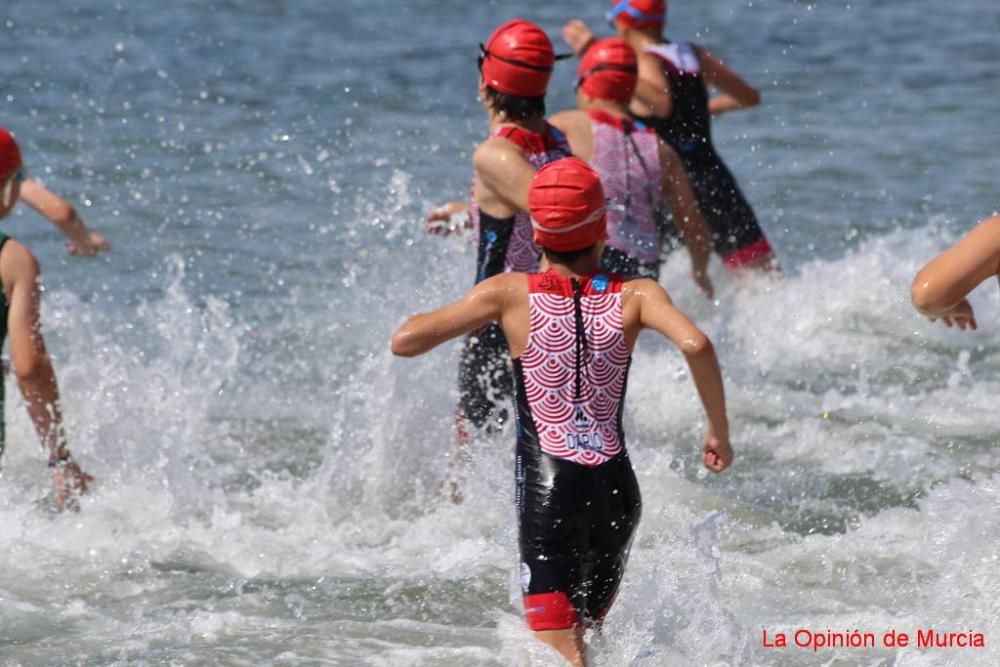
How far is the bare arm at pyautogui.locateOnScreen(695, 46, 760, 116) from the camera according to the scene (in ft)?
30.7

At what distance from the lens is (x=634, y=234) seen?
7.85 m

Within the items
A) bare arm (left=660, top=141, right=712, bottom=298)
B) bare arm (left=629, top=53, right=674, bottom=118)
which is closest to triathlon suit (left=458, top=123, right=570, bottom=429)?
bare arm (left=660, top=141, right=712, bottom=298)

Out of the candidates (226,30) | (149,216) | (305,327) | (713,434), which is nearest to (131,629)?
(713,434)

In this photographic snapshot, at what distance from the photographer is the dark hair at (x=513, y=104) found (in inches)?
255

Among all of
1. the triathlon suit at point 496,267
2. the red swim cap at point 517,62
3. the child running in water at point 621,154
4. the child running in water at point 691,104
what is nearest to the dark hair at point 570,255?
the triathlon suit at point 496,267

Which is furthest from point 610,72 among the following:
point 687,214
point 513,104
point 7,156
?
point 7,156

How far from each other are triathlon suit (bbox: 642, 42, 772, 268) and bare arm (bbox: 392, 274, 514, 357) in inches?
165

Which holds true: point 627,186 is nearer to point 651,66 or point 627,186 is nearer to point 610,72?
A: point 610,72

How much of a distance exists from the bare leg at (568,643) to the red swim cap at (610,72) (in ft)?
11.3

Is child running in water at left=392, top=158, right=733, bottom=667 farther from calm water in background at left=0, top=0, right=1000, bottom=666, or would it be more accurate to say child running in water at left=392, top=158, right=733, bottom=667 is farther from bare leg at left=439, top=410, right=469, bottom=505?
bare leg at left=439, top=410, right=469, bottom=505

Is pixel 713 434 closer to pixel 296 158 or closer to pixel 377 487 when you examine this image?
pixel 377 487

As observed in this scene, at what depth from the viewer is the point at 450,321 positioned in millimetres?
5059

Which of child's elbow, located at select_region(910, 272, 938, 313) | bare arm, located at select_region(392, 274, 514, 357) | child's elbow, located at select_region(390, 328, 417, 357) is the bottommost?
child's elbow, located at select_region(390, 328, 417, 357)

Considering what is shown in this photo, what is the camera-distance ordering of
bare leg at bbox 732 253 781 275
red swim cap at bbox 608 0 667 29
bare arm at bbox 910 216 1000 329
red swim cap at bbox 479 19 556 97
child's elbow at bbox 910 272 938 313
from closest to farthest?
bare arm at bbox 910 216 1000 329 → child's elbow at bbox 910 272 938 313 → red swim cap at bbox 479 19 556 97 → red swim cap at bbox 608 0 667 29 → bare leg at bbox 732 253 781 275
